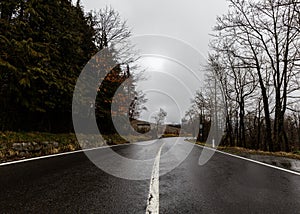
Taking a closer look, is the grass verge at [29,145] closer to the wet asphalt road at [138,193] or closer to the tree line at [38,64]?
the tree line at [38,64]

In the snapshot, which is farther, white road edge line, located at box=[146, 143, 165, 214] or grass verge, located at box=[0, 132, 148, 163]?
grass verge, located at box=[0, 132, 148, 163]

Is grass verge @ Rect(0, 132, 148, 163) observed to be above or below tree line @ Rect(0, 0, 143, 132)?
below

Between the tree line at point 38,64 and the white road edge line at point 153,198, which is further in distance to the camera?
the tree line at point 38,64

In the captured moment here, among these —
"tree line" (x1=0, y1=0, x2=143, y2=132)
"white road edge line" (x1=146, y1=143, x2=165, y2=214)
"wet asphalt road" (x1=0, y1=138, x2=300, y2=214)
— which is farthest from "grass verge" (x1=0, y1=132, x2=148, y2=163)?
"white road edge line" (x1=146, y1=143, x2=165, y2=214)

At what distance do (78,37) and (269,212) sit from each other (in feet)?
43.5

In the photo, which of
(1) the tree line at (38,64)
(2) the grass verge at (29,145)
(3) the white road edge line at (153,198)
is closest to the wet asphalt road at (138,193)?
(3) the white road edge line at (153,198)

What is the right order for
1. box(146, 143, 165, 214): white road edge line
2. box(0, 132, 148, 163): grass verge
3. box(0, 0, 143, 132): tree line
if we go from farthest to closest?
box(0, 0, 143, 132): tree line < box(0, 132, 148, 163): grass verge < box(146, 143, 165, 214): white road edge line

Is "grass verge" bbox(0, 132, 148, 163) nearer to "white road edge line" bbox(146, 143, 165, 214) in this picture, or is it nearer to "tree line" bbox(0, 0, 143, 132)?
"tree line" bbox(0, 0, 143, 132)

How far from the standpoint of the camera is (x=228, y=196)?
340cm

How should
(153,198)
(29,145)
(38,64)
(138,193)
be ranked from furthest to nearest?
1. (38,64)
2. (29,145)
3. (138,193)
4. (153,198)

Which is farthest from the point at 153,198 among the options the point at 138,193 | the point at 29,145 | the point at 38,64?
the point at 38,64

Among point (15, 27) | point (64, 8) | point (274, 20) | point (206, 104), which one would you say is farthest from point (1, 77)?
point (206, 104)

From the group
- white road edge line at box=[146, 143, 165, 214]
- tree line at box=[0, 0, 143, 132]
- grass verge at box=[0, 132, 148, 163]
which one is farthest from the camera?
tree line at box=[0, 0, 143, 132]

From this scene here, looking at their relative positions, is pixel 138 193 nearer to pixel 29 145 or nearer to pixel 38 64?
pixel 29 145
